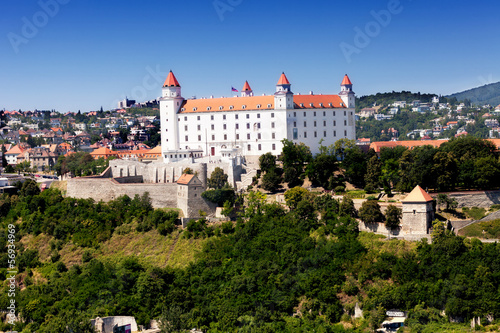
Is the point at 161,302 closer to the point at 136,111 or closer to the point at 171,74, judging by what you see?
the point at 171,74

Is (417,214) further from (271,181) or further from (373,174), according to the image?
(271,181)

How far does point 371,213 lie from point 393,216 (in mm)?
1480

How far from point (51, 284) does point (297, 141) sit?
24565 millimetres

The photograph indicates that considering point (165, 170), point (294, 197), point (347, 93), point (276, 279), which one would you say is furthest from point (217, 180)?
point (347, 93)

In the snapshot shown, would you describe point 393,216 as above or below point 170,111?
below

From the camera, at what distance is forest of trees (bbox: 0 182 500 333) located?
3300 centimetres

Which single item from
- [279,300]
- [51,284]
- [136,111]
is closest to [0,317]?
[51,284]

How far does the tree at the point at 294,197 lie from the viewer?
43.2m

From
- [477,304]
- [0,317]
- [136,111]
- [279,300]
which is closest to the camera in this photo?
[477,304]

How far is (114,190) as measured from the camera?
4912cm

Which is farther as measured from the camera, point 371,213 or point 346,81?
point 346,81

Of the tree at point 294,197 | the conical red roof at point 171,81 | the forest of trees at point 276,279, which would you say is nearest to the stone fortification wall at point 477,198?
the forest of trees at point 276,279

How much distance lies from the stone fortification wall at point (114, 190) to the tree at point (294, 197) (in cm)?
845

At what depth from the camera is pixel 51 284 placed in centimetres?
4031
